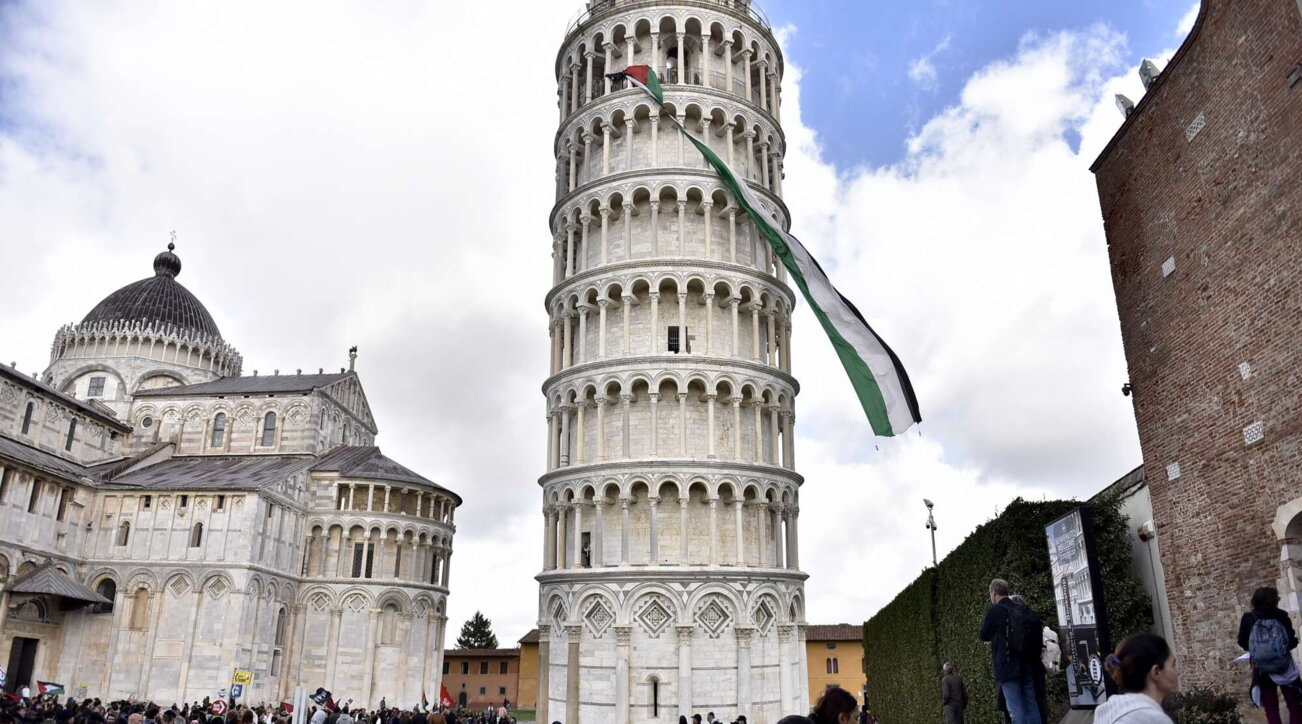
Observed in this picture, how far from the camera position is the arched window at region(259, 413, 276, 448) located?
190 feet

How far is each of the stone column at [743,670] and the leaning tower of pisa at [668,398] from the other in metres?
0.06

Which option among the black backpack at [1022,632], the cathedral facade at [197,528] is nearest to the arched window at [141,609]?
the cathedral facade at [197,528]

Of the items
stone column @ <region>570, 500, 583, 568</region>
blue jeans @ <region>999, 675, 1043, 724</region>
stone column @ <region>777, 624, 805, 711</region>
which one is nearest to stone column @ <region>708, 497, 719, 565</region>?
stone column @ <region>777, 624, 805, 711</region>

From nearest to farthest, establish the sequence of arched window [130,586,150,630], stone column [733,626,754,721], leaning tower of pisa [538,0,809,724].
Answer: stone column [733,626,754,721] < leaning tower of pisa [538,0,809,724] < arched window [130,586,150,630]

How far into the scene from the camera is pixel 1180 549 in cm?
1555

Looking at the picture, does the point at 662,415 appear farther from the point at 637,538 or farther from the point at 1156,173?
the point at 1156,173

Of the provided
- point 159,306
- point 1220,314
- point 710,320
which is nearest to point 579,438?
point 710,320

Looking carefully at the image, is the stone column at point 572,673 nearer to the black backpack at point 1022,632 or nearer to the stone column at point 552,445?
the stone column at point 552,445

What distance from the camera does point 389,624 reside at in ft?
171

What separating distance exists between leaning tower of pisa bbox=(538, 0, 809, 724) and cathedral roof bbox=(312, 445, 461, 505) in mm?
20901

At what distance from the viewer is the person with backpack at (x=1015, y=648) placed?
10273mm

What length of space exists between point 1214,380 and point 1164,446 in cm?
190

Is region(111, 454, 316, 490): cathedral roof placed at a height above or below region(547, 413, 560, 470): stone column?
above

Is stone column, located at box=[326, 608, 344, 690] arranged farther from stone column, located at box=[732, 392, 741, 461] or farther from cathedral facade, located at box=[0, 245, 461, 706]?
stone column, located at box=[732, 392, 741, 461]
